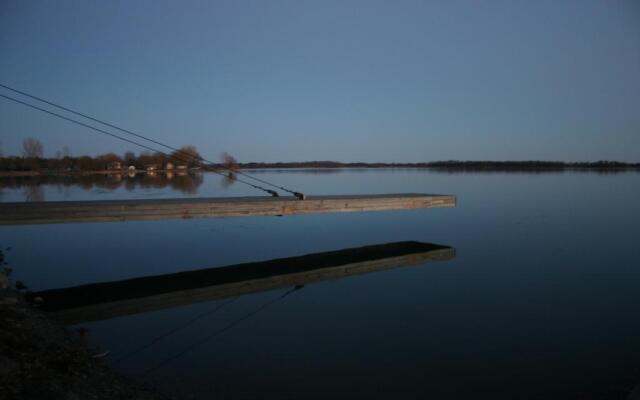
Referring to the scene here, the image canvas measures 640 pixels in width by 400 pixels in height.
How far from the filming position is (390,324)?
4918 millimetres

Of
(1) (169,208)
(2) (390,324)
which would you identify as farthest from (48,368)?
(1) (169,208)

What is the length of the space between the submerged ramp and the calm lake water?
298 millimetres

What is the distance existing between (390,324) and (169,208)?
4.73 m

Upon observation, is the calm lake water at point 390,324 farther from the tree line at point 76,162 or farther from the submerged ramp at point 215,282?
the tree line at point 76,162

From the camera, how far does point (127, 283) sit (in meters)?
6.54

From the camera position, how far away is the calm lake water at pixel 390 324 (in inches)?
143

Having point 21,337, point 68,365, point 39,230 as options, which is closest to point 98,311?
point 21,337

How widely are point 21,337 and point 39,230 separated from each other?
983 centimetres

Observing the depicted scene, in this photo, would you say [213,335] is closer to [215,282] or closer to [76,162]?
[215,282]

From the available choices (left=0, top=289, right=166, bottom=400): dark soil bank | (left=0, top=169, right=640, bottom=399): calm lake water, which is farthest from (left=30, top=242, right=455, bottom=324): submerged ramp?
(left=0, top=289, right=166, bottom=400): dark soil bank

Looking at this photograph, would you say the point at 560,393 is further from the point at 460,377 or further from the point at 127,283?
the point at 127,283

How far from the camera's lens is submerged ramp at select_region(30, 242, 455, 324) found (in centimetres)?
542

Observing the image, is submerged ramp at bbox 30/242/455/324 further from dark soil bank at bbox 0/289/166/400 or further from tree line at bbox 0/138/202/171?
tree line at bbox 0/138/202/171

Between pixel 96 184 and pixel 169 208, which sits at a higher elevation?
pixel 96 184
